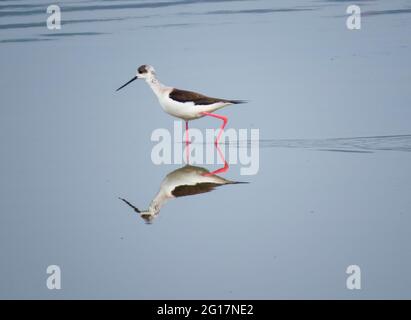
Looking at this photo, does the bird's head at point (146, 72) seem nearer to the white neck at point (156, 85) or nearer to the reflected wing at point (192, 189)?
the white neck at point (156, 85)

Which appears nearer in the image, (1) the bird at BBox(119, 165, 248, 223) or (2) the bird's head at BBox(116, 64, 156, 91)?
(1) the bird at BBox(119, 165, 248, 223)

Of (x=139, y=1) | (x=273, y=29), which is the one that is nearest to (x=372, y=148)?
(x=273, y=29)

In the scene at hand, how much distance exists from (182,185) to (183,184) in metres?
0.03

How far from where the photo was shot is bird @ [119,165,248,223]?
7445mm

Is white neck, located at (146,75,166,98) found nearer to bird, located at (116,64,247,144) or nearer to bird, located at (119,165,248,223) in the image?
bird, located at (116,64,247,144)

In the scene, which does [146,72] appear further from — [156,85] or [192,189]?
[192,189]

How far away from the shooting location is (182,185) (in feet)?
25.7

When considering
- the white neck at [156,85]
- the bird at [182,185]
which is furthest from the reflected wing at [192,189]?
the white neck at [156,85]

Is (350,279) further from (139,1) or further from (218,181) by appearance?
(139,1)

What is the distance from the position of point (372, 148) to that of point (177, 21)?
4368mm

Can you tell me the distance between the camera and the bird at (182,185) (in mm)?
7445

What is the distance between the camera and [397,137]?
28.2 ft

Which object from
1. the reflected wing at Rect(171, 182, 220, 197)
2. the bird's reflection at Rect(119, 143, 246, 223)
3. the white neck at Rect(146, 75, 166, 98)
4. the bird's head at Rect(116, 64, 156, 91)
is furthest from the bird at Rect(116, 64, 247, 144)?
the reflected wing at Rect(171, 182, 220, 197)

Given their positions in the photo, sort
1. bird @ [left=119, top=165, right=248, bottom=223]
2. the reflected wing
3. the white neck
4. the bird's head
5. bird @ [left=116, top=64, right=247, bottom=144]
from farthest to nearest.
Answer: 1. the bird's head
2. the white neck
3. bird @ [left=116, top=64, right=247, bottom=144]
4. the reflected wing
5. bird @ [left=119, top=165, right=248, bottom=223]
